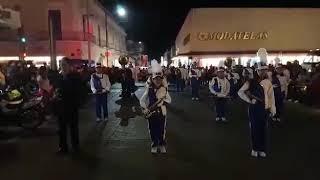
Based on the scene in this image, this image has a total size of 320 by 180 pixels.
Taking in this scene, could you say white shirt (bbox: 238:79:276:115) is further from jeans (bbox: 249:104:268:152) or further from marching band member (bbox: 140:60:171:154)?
marching band member (bbox: 140:60:171:154)

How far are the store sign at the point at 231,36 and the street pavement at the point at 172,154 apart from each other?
34.7 m

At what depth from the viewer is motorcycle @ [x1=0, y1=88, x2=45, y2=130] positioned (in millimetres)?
16688

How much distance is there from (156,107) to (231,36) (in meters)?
42.6

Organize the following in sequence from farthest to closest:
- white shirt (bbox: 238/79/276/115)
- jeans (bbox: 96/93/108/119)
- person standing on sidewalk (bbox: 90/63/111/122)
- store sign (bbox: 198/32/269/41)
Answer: store sign (bbox: 198/32/269/41)
jeans (bbox: 96/93/108/119)
person standing on sidewalk (bbox: 90/63/111/122)
white shirt (bbox: 238/79/276/115)

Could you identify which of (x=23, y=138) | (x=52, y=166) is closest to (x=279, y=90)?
(x=23, y=138)

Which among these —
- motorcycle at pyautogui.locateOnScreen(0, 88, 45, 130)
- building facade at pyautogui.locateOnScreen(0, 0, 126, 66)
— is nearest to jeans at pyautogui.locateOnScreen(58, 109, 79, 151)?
motorcycle at pyautogui.locateOnScreen(0, 88, 45, 130)

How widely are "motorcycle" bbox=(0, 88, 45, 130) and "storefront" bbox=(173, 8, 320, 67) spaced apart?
36.0m

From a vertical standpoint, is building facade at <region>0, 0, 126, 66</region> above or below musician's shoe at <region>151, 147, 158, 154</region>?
above

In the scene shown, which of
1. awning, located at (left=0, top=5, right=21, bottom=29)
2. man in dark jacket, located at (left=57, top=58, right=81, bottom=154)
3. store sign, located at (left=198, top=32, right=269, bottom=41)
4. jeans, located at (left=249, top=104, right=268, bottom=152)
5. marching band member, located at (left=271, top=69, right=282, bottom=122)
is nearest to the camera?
jeans, located at (left=249, top=104, right=268, bottom=152)

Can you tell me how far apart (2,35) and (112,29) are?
35256mm

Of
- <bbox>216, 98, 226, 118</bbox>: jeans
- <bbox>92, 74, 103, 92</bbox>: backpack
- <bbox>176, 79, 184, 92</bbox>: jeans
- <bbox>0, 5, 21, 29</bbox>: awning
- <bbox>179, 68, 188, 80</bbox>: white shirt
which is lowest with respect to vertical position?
<bbox>176, 79, 184, 92</bbox>: jeans

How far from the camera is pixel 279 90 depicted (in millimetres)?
18094

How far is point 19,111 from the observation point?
55.2 ft

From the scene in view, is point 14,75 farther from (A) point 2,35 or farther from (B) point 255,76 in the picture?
(A) point 2,35
